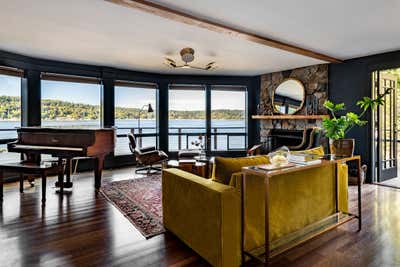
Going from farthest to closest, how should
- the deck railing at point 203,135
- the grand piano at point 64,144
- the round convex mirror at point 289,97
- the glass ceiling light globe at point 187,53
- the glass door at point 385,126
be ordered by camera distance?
the deck railing at point 203,135, the round convex mirror at point 289,97, the glass door at point 385,126, the glass ceiling light globe at point 187,53, the grand piano at point 64,144

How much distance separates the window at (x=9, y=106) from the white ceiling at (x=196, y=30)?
55cm

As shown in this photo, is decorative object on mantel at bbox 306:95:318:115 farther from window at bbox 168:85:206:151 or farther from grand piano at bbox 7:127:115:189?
grand piano at bbox 7:127:115:189

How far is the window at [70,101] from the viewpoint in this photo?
5496 millimetres

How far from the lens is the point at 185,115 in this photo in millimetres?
7129

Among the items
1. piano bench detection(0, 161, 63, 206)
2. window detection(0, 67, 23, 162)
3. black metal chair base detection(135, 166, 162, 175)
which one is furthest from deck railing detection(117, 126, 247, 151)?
piano bench detection(0, 161, 63, 206)

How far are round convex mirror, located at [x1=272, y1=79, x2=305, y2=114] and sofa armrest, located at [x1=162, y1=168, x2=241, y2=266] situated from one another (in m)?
4.61

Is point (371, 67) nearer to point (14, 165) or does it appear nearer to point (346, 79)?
point (346, 79)

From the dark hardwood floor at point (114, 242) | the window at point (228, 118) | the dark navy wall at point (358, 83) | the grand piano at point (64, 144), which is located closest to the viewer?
the dark hardwood floor at point (114, 242)

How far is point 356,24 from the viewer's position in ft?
11.0

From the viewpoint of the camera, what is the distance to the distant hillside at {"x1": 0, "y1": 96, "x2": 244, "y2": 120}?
492 cm

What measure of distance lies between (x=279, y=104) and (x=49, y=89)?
5.38m

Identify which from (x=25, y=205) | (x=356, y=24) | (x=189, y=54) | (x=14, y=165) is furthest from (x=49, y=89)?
(x=356, y=24)

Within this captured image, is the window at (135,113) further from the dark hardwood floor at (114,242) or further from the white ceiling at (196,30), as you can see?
the dark hardwood floor at (114,242)

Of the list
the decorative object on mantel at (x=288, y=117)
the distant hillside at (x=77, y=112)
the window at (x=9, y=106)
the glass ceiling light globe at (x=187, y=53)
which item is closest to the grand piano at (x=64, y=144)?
the window at (x=9, y=106)
